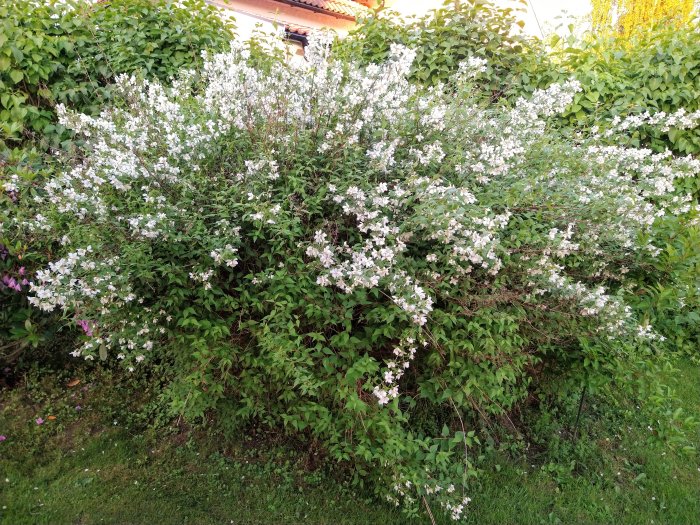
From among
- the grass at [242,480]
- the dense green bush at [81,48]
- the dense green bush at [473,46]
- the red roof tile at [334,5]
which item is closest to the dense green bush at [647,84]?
the dense green bush at [473,46]

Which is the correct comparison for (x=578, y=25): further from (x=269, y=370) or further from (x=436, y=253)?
(x=269, y=370)

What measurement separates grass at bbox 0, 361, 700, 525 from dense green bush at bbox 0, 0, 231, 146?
2.38m

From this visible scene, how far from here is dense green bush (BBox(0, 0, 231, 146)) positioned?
14.9 ft

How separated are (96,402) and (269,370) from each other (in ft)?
6.22

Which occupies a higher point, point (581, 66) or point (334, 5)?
point (581, 66)

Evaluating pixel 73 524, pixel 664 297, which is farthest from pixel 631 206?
pixel 73 524

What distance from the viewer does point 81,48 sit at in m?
4.86

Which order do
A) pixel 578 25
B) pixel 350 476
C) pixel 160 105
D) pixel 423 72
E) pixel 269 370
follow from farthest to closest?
pixel 578 25 < pixel 423 72 < pixel 350 476 < pixel 160 105 < pixel 269 370

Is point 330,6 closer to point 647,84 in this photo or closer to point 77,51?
point 77,51

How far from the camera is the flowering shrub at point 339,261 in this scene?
2594 mm

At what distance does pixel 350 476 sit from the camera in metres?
3.29

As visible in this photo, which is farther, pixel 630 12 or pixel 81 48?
pixel 630 12

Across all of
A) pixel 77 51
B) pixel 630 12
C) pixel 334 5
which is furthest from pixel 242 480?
pixel 630 12

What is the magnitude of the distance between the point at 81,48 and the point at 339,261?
374 cm
